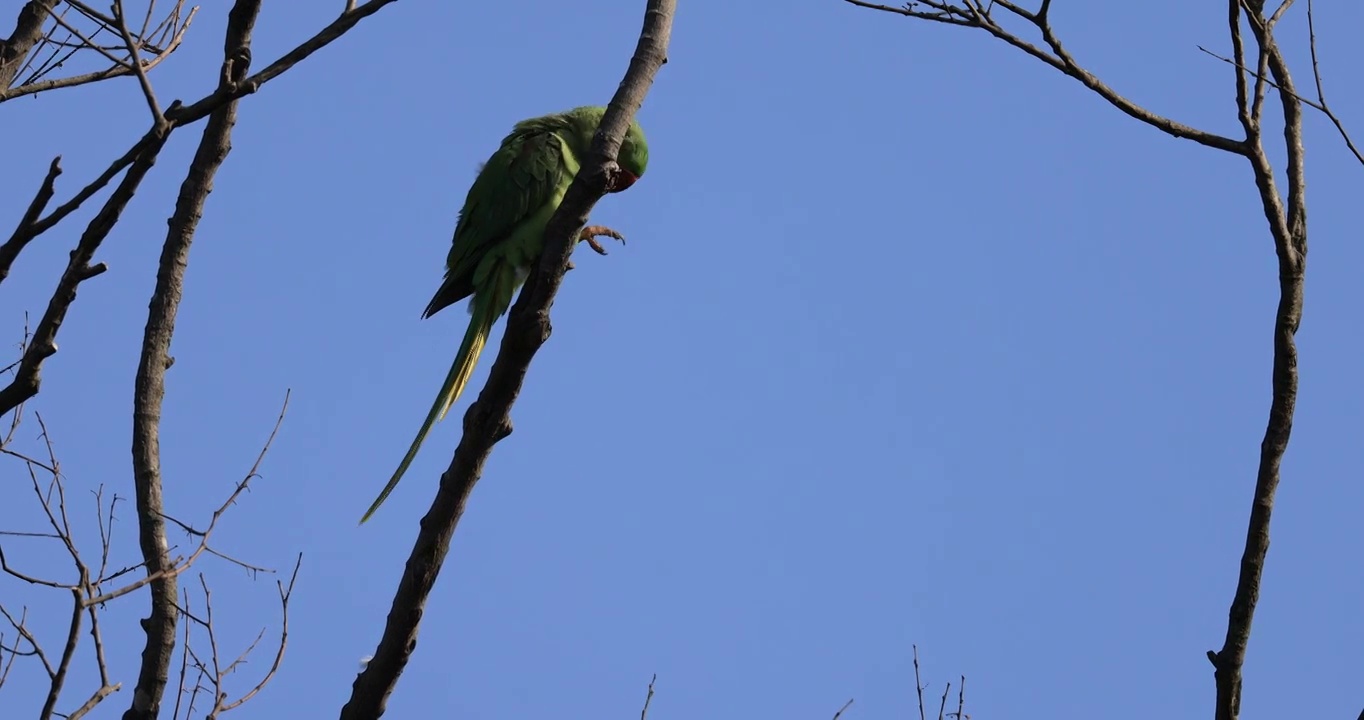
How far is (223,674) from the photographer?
4000 mm

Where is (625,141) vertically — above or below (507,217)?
above

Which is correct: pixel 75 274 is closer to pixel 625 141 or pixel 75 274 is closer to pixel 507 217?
pixel 507 217

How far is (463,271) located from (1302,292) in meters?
4.05

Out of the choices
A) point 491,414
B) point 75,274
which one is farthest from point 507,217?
point 75,274

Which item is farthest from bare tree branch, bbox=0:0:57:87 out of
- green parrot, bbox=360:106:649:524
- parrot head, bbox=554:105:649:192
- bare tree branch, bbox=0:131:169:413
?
parrot head, bbox=554:105:649:192

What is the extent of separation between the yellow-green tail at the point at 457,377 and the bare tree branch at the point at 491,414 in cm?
98

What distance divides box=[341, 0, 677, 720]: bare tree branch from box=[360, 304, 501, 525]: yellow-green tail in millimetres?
982

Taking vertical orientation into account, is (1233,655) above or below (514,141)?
below

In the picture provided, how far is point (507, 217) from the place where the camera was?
244 inches

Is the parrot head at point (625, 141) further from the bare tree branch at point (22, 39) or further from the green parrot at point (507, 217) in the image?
the bare tree branch at point (22, 39)

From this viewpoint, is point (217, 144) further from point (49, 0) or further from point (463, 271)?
point (463, 271)

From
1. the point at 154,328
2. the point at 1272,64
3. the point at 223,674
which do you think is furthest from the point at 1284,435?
the point at 154,328

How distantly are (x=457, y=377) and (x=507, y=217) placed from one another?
1260 millimetres

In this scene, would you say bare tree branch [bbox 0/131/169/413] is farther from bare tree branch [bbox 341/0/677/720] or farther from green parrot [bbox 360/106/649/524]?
green parrot [bbox 360/106/649/524]
